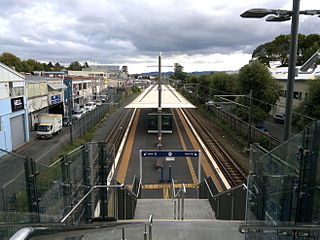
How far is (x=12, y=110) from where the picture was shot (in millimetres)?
21422

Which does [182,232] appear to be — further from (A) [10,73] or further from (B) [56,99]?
(B) [56,99]

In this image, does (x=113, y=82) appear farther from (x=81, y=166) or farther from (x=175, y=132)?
(x=81, y=166)

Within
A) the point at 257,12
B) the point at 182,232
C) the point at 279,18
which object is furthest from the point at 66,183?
the point at 279,18

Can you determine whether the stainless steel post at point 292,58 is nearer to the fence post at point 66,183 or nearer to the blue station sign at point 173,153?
the fence post at point 66,183

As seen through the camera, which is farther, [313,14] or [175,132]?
[175,132]

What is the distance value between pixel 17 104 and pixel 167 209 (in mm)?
18385

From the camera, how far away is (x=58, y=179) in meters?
4.25

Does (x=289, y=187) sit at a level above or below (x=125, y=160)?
above

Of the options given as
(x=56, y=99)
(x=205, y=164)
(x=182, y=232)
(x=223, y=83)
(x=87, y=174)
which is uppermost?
(x=223, y=83)

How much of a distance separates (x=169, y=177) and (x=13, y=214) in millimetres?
12207

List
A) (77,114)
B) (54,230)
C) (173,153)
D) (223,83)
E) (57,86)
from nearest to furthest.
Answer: (54,230), (173,153), (57,86), (77,114), (223,83)

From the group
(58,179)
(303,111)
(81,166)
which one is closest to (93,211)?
(81,166)

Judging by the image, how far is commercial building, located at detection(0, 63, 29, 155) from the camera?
20.1m

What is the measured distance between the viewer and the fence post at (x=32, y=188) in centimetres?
352
